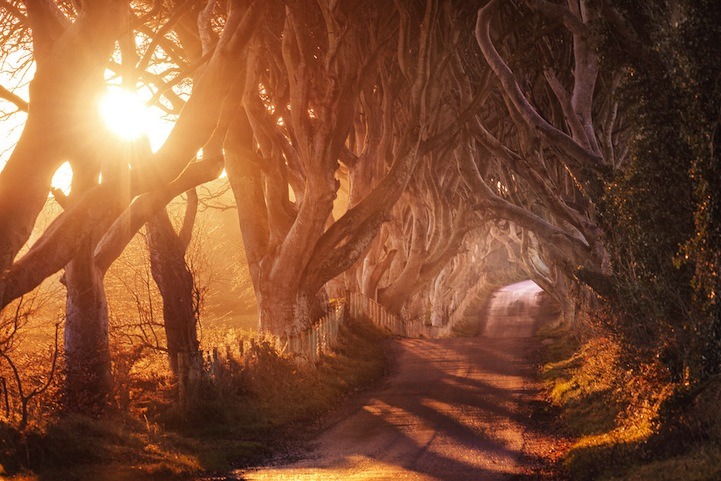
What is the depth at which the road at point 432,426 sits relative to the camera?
11.8 m

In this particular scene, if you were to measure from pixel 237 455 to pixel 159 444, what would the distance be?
1347 mm

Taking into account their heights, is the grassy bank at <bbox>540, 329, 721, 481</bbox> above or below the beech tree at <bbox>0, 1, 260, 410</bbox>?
below

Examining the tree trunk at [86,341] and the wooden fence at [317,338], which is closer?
the tree trunk at [86,341]

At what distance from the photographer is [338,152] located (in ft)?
66.8

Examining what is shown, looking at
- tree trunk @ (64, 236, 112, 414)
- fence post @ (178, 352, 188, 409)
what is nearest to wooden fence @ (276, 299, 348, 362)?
fence post @ (178, 352, 188, 409)

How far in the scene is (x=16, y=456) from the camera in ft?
32.6

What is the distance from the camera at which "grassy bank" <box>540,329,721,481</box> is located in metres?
8.96

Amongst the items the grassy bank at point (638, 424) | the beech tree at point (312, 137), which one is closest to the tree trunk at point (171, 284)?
the beech tree at point (312, 137)

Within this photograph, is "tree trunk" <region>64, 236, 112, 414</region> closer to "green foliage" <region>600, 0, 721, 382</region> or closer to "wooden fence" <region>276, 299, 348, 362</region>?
"wooden fence" <region>276, 299, 348, 362</region>

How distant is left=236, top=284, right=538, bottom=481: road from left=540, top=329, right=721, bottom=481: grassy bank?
1.00m

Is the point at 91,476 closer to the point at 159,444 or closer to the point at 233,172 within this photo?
the point at 159,444

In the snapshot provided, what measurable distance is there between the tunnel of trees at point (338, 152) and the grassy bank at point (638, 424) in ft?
1.05

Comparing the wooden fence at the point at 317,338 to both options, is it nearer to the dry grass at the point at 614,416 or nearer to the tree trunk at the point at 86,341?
the tree trunk at the point at 86,341

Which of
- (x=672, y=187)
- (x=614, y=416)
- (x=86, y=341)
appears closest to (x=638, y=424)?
(x=614, y=416)
